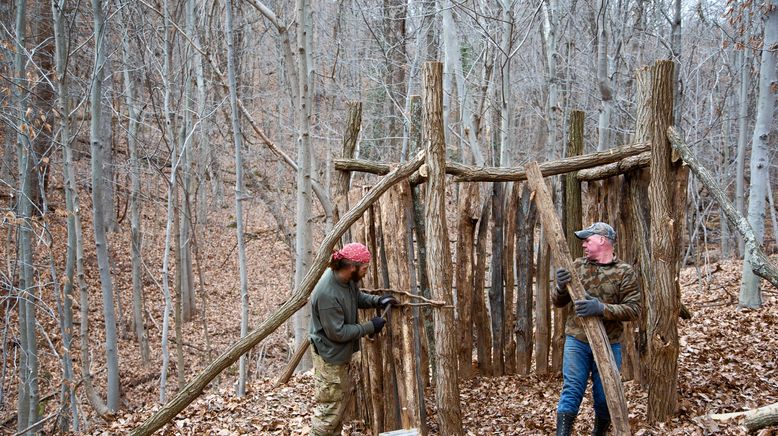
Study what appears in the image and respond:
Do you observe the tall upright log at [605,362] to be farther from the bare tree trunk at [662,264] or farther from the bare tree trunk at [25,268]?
the bare tree trunk at [25,268]

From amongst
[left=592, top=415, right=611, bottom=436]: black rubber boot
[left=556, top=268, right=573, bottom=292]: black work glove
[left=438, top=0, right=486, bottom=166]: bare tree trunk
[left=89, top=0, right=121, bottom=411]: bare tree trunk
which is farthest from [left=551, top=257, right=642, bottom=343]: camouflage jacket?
[left=89, top=0, right=121, bottom=411]: bare tree trunk

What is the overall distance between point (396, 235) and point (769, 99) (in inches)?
255

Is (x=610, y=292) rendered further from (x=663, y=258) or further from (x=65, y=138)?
(x=65, y=138)

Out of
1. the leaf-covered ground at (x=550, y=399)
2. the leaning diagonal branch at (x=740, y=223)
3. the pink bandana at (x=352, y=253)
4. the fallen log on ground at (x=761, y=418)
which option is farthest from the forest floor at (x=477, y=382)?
the pink bandana at (x=352, y=253)

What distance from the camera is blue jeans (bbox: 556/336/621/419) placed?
4.72 m

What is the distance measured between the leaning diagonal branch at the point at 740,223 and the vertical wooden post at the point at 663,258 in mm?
187

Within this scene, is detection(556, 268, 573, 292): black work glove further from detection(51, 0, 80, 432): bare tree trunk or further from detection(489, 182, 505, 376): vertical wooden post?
detection(51, 0, 80, 432): bare tree trunk

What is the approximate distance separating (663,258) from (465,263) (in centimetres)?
223

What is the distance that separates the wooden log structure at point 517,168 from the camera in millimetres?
5605

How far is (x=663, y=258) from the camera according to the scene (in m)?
5.12

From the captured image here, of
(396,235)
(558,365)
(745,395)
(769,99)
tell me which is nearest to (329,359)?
(396,235)

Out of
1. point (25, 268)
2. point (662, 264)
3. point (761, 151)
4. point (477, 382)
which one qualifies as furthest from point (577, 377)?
point (25, 268)

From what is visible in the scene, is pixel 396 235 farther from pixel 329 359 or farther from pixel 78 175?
pixel 78 175

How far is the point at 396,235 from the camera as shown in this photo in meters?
5.68
